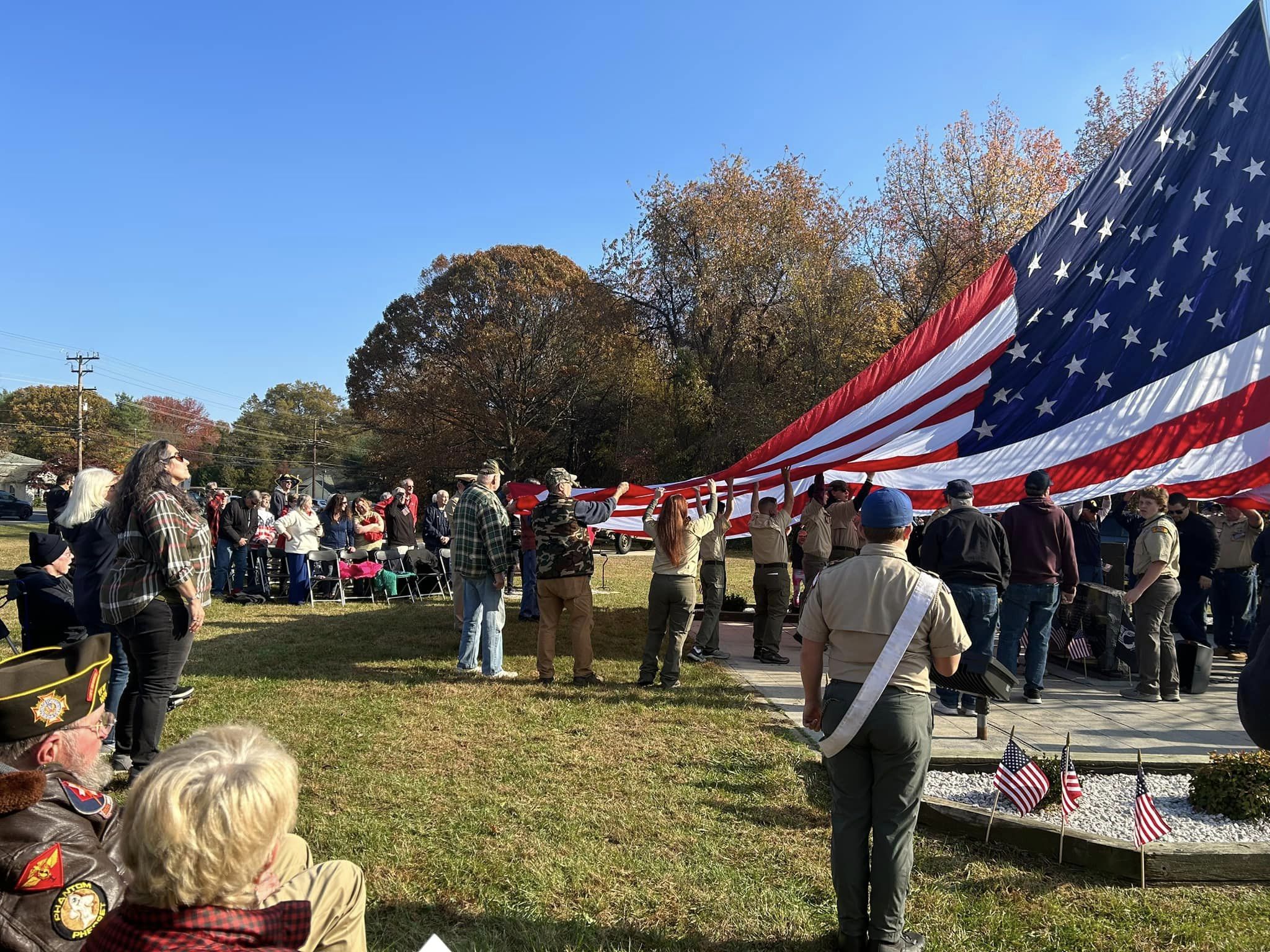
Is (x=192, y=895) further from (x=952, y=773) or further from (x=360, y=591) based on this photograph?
(x=360, y=591)

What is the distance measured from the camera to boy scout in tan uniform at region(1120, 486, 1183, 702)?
722 cm

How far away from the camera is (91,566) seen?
575 centimetres

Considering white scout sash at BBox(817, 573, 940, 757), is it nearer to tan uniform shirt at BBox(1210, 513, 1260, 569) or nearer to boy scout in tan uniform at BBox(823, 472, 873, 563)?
boy scout in tan uniform at BBox(823, 472, 873, 563)

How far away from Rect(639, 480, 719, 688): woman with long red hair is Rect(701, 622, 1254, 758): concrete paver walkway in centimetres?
92

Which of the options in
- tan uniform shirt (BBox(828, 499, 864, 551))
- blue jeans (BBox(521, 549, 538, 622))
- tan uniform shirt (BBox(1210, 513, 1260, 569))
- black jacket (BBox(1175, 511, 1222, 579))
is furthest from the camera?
blue jeans (BBox(521, 549, 538, 622))

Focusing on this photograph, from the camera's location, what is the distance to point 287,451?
7506 centimetres

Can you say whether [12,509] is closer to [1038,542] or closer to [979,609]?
[979,609]

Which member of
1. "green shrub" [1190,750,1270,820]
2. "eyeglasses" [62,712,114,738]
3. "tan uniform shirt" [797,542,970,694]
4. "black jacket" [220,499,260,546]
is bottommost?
"green shrub" [1190,750,1270,820]

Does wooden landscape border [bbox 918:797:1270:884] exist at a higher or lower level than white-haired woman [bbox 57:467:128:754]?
lower

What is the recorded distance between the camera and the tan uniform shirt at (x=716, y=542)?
8.95 meters

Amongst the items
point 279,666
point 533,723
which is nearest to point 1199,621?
point 533,723

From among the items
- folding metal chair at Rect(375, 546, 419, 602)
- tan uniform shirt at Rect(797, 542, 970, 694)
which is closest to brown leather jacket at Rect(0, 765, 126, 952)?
tan uniform shirt at Rect(797, 542, 970, 694)

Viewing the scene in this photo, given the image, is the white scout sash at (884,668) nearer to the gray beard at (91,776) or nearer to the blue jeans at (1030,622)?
the gray beard at (91,776)

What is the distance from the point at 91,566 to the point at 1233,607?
11.4 metres
